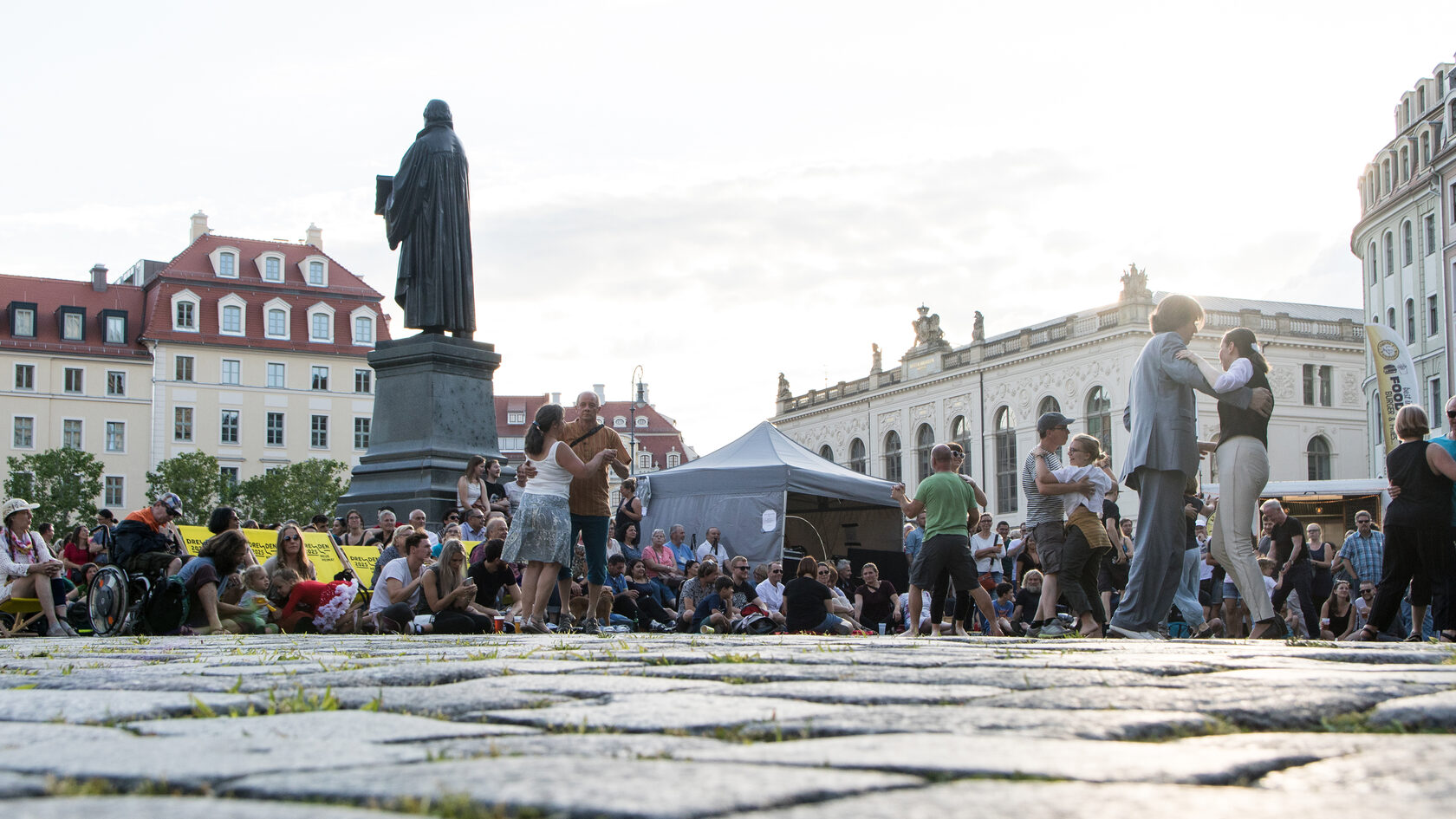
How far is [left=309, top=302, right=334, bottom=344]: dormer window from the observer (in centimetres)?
6912

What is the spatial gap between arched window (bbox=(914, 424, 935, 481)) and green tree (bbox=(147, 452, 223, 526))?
3327 cm

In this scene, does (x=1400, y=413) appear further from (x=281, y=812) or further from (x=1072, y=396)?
(x=1072, y=396)

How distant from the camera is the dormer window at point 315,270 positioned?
6925cm

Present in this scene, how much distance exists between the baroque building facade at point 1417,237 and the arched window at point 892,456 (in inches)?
959

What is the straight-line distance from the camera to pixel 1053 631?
335 inches

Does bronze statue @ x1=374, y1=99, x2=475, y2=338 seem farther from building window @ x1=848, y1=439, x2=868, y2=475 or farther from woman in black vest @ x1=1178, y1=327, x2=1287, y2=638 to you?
building window @ x1=848, y1=439, x2=868, y2=475

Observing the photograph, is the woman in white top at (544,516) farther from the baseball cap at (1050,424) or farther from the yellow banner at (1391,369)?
the yellow banner at (1391,369)

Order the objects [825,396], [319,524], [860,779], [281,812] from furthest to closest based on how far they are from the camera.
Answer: [825,396] → [319,524] → [860,779] → [281,812]

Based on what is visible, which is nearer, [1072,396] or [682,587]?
[682,587]

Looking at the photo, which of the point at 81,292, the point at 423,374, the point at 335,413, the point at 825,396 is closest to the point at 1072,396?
the point at 825,396

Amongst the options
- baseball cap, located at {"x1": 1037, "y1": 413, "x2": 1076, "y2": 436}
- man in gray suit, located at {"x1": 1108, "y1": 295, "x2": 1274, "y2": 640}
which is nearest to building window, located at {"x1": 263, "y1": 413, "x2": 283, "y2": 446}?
baseball cap, located at {"x1": 1037, "y1": 413, "x2": 1076, "y2": 436}

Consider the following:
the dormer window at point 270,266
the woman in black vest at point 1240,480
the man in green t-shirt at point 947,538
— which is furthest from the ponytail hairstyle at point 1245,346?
the dormer window at point 270,266

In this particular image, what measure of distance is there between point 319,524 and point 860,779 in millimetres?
Result: 13982

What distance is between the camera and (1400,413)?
814 centimetres
